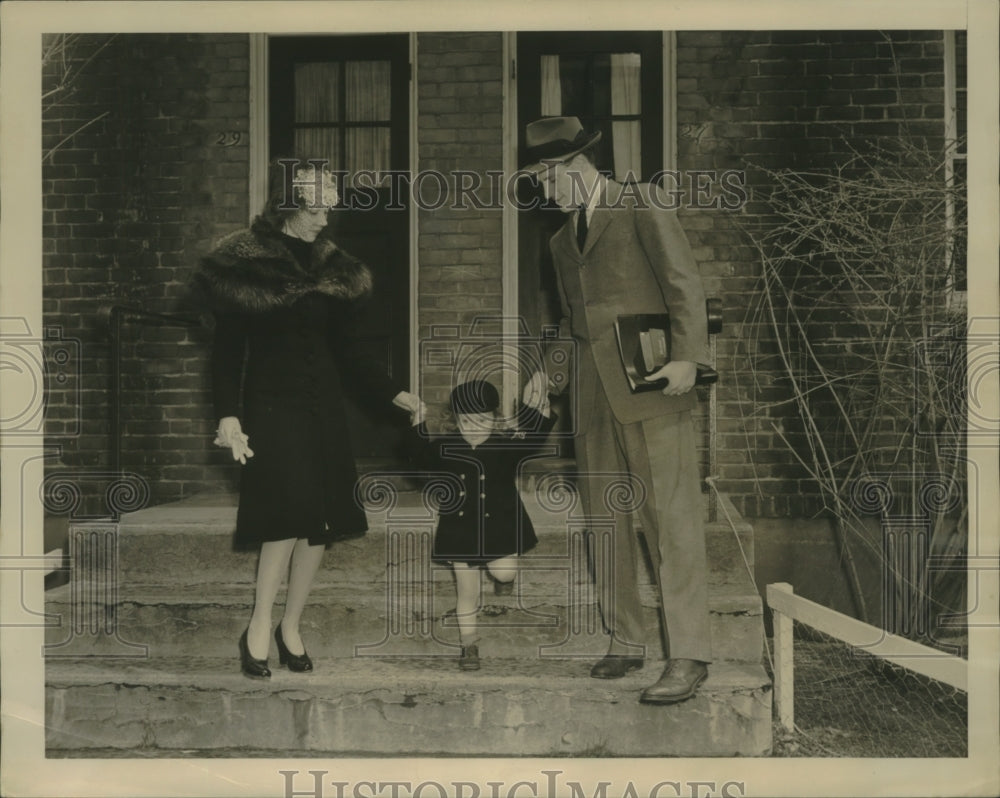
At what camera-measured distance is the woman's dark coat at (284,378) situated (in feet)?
10.3

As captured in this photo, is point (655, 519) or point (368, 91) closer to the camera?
point (655, 519)

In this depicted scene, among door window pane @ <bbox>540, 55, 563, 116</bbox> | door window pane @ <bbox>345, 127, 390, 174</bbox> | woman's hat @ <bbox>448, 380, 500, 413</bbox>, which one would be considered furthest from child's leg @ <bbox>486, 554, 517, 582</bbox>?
door window pane @ <bbox>540, 55, 563, 116</bbox>

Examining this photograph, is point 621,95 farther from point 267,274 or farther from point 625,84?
point 267,274

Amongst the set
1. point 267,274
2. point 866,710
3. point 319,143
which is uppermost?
point 319,143

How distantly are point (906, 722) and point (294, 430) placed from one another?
2.35 meters

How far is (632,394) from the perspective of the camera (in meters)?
3.04

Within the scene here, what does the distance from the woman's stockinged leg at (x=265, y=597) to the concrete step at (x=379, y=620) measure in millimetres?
75

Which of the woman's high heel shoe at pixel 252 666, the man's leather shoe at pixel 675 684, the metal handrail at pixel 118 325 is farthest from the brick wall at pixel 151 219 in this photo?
the man's leather shoe at pixel 675 684

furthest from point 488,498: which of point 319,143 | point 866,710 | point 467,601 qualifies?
point 866,710

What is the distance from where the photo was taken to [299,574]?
3.21m

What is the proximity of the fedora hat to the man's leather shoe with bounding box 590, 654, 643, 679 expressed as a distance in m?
1.68

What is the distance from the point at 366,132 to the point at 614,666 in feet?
6.91

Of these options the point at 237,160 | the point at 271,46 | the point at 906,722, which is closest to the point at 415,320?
the point at 237,160

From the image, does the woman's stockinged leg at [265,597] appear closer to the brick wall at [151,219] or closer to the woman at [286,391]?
the woman at [286,391]
